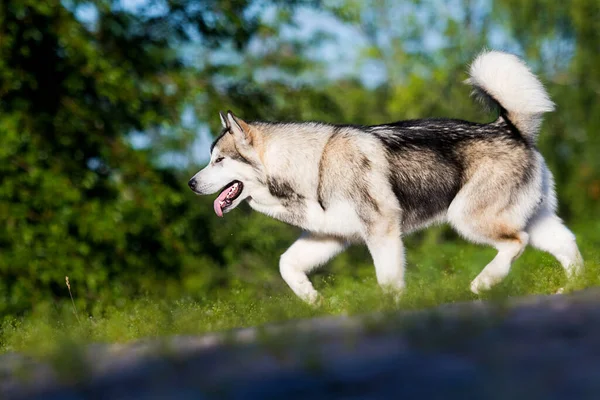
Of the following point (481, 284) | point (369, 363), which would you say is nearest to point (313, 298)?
point (481, 284)

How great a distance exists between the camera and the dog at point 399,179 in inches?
256

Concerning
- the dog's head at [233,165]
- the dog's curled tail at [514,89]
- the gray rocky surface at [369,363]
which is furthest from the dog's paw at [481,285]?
the dog's head at [233,165]

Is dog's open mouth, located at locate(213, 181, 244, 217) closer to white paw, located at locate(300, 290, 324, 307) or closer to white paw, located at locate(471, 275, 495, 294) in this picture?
white paw, located at locate(300, 290, 324, 307)

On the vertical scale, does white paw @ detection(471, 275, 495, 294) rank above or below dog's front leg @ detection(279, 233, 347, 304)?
above

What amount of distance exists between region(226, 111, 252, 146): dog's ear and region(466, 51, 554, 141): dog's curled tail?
192 centimetres

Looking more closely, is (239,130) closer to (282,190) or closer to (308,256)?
(282,190)

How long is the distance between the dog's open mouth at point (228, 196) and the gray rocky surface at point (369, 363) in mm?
3155

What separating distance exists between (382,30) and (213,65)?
15103 mm

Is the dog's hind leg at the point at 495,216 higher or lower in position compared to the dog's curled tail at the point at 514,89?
lower

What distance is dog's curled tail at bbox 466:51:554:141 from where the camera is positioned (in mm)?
6863

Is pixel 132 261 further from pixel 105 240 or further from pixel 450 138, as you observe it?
pixel 450 138

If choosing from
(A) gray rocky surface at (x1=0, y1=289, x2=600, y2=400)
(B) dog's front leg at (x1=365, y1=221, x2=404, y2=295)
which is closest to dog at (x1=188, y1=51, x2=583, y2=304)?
(B) dog's front leg at (x1=365, y1=221, x2=404, y2=295)

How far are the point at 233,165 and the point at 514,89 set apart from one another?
233cm

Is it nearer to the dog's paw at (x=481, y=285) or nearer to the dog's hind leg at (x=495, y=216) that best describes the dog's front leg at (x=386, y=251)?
the dog's paw at (x=481, y=285)
